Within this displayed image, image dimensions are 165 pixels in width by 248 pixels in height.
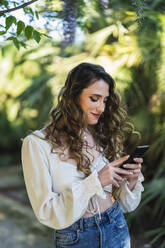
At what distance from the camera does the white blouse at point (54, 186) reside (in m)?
1.21

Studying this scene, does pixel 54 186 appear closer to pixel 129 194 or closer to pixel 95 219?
pixel 95 219

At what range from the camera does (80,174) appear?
1358 mm

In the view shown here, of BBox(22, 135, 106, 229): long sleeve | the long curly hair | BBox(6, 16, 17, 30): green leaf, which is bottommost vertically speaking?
BBox(22, 135, 106, 229): long sleeve

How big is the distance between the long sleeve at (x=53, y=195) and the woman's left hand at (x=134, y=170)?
0.58 ft

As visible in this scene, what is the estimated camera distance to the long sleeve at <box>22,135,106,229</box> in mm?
1204

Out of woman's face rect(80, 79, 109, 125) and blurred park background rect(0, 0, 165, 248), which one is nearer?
woman's face rect(80, 79, 109, 125)

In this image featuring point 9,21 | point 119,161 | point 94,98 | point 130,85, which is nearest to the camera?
point 9,21

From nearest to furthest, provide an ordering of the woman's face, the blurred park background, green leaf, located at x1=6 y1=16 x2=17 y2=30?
green leaf, located at x1=6 y1=16 x2=17 y2=30 < the woman's face < the blurred park background

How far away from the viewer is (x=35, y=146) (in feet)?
4.20

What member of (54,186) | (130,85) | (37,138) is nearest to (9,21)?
(37,138)

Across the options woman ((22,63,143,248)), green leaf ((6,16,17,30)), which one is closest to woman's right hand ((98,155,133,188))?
woman ((22,63,143,248))

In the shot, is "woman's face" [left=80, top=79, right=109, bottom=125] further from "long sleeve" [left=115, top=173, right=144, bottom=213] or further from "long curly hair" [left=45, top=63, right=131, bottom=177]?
"long sleeve" [left=115, top=173, right=144, bottom=213]

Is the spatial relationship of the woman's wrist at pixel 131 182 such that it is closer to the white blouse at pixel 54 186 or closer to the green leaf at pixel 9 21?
the white blouse at pixel 54 186

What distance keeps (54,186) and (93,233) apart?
252 millimetres
